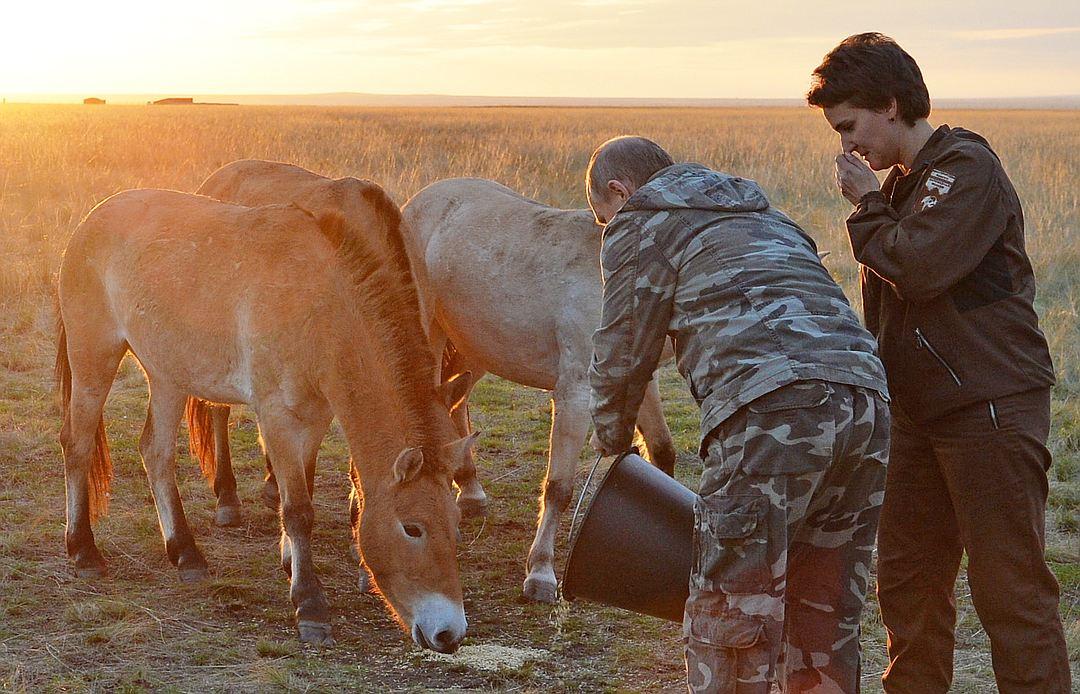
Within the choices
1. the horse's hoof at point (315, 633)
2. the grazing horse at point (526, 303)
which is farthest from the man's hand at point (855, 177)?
the horse's hoof at point (315, 633)

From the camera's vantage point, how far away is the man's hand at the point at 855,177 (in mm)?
3260

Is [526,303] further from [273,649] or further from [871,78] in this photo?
[871,78]

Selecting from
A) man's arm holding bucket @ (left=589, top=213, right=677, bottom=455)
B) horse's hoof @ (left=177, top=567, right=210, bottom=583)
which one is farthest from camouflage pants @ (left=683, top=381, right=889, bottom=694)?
horse's hoof @ (left=177, top=567, right=210, bottom=583)

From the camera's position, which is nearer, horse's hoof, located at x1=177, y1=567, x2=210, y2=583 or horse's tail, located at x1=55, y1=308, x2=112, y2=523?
horse's hoof, located at x1=177, y1=567, x2=210, y2=583

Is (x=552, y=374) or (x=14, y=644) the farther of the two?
(x=552, y=374)

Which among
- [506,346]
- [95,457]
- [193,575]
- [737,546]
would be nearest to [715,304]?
[737,546]

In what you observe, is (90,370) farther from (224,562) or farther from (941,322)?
(941,322)

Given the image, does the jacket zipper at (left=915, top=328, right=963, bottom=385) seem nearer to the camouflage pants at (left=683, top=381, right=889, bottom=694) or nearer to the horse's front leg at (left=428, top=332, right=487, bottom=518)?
the camouflage pants at (left=683, top=381, right=889, bottom=694)

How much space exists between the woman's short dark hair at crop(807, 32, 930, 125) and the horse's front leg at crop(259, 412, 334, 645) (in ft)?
9.22

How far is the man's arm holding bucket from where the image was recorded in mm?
2887

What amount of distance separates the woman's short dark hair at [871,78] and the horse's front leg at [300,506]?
2.81m

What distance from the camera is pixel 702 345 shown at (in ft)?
9.39

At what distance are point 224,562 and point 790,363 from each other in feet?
13.1

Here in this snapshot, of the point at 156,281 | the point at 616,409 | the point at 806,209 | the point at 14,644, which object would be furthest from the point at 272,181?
the point at 806,209
